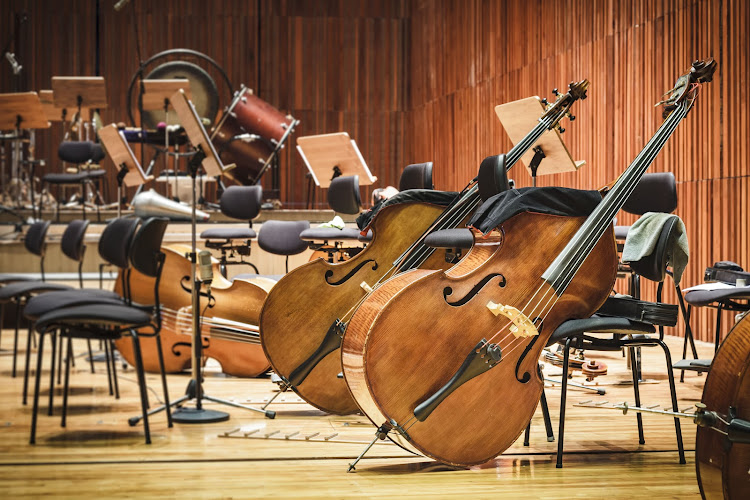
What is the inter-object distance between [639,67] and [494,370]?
460 centimetres

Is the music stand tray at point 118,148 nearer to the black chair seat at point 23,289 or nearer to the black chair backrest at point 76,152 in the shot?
the black chair seat at point 23,289

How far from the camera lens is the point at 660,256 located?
305 cm

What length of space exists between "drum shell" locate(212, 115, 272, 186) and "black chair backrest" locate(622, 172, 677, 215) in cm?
458

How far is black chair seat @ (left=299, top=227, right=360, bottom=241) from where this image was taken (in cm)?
454

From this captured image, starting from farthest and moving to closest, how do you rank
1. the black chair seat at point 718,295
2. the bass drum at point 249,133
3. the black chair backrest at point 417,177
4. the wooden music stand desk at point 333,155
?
the bass drum at point 249,133 < the wooden music stand desk at point 333,155 < the black chair backrest at point 417,177 < the black chair seat at point 718,295

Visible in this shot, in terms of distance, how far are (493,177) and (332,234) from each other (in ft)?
5.78

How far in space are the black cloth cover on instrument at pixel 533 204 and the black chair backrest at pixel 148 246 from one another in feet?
4.48

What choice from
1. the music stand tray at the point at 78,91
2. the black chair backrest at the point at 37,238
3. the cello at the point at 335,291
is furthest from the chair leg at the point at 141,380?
the music stand tray at the point at 78,91

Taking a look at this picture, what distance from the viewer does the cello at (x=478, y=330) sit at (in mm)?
2455

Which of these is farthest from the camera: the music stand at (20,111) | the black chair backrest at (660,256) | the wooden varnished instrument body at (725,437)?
the music stand at (20,111)

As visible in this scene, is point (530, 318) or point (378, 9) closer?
point (530, 318)

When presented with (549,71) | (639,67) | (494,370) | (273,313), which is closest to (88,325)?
(273,313)

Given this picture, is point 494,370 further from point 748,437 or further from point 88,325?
point 88,325

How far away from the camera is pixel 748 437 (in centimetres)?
179
